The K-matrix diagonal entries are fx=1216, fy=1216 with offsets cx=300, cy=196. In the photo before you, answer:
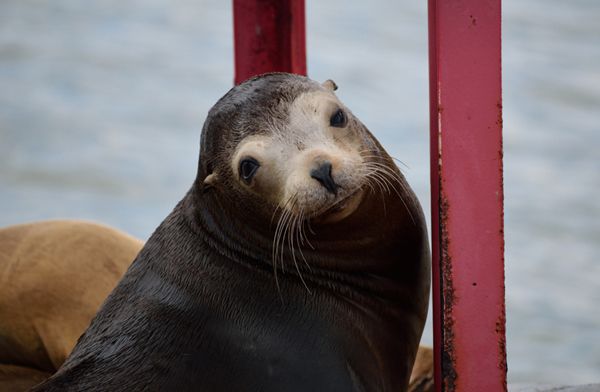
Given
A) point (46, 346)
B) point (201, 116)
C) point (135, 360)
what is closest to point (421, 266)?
point (135, 360)

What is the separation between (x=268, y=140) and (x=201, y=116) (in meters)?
8.63

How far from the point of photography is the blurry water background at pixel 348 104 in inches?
330

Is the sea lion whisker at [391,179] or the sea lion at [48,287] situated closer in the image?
the sea lion whisker at [391,179]

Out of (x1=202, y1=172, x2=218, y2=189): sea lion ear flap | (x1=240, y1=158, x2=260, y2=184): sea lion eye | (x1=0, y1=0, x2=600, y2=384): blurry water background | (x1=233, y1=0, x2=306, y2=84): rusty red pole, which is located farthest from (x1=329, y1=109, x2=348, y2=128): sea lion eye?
(x1=0, y1=0, x2=600, y2=384): blurry water background

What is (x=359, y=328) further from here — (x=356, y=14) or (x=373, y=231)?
(x=356, y=14)

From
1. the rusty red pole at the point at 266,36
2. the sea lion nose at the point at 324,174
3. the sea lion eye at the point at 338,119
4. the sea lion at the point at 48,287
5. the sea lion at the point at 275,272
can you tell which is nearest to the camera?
the sea lion nose at the point at 324,174

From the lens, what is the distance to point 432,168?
11.8ft

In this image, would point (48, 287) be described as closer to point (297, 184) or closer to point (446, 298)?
point (297, 184)

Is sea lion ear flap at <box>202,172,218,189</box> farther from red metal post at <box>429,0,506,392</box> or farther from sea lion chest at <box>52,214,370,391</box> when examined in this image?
red metal post at <box>429,0,506,392</box>

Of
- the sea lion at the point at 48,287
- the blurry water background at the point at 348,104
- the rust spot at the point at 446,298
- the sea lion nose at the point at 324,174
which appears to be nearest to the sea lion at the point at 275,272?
the sea lion nose at the point at 324,174

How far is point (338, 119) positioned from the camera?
366 centimetres

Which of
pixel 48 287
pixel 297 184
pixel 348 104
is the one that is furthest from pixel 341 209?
pixel 348 104

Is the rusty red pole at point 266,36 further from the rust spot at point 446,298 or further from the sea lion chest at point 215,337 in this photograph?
the rust spot at point 446,298

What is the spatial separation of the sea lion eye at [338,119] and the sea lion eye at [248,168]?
0.27m
